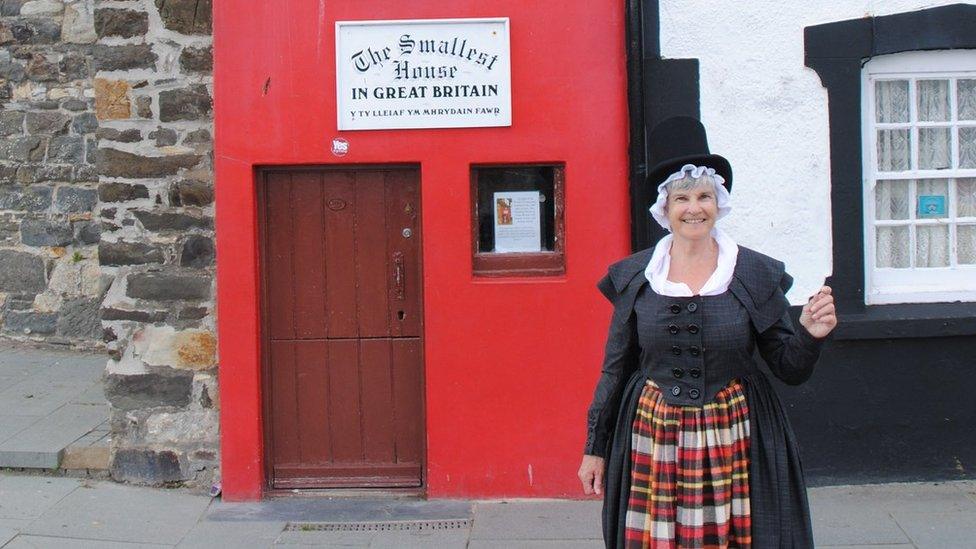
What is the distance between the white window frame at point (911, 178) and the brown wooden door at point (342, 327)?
2.57 meters

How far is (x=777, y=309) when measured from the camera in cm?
366

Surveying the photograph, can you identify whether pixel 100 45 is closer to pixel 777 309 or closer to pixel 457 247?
pixel 457 247

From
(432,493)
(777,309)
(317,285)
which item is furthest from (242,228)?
(777,309)

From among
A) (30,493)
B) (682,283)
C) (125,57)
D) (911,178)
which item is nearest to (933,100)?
(911,178)

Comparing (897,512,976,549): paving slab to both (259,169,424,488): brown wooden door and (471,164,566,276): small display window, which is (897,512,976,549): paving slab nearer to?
(471,164,566,276): small display window

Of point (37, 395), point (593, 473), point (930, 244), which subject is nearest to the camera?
point (593, 473)

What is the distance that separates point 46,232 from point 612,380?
Result: 7207 mm

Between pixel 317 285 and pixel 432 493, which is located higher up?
pixel 317 285

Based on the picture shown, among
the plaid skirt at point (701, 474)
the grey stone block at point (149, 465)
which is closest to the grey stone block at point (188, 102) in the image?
the grey stone block at point (149, 465)

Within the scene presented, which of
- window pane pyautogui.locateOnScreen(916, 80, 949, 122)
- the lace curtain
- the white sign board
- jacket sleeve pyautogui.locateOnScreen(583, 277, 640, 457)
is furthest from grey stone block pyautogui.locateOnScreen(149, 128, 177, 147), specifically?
window pane pyautogui.locateOnScreen(916, 80, 949, 122)

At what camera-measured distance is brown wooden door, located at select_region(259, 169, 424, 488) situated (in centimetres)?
622

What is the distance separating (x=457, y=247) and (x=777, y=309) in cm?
269

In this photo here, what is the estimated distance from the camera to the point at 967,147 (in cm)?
631

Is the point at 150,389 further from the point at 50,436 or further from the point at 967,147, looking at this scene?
the point at 967,147
